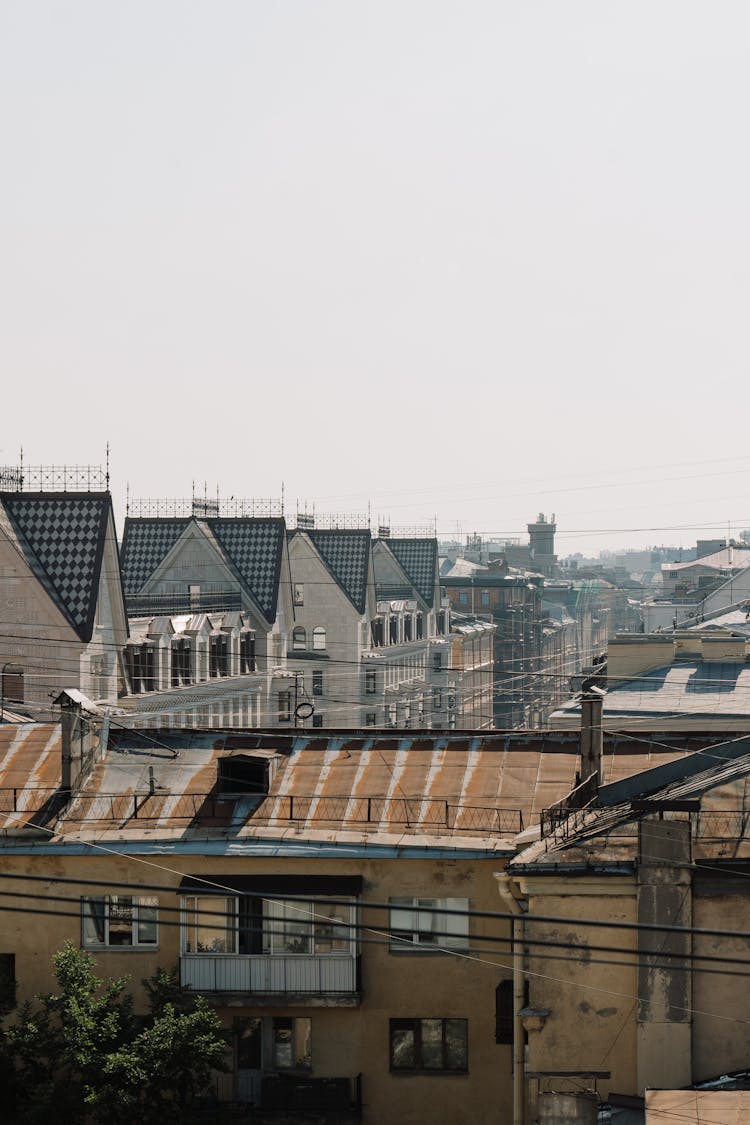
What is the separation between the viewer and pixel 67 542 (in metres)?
54.5

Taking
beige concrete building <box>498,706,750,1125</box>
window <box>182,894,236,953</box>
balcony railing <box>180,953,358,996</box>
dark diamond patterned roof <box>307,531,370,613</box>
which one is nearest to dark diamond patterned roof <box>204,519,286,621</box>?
dark diamond patterned roof <box>307,531,370,613</box>

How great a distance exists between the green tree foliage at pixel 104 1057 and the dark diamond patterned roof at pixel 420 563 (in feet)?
244

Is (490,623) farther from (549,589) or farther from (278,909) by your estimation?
(278,909)

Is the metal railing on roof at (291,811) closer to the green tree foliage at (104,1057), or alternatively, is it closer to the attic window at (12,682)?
the green tree foliage at (104,1057)

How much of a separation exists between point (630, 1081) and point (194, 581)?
184 feet

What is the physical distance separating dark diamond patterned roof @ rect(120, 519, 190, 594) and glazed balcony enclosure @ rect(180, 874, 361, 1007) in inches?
1870

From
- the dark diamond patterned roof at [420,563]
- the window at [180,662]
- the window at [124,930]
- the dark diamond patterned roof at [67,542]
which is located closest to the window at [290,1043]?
the window at [124,930]

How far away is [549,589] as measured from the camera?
19875 centimetres

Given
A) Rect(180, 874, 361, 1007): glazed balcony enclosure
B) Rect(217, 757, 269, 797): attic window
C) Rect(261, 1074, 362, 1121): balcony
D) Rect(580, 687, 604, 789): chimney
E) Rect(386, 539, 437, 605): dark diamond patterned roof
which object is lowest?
Rect(261, 1074, 362, 1121): balcony

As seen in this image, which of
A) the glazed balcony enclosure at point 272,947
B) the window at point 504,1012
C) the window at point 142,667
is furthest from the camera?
the window at point 142,667

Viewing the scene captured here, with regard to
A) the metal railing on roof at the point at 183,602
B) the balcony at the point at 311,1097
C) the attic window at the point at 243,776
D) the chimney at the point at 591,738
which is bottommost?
the balcony at the point at 311,1097

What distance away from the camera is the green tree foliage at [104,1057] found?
2720cm

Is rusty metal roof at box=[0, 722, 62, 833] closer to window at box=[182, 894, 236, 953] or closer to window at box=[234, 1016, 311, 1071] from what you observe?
window at box=[182, 894, 236, 953]

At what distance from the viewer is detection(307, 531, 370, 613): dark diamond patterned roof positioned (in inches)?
3455
